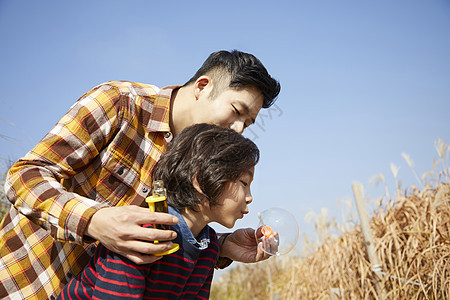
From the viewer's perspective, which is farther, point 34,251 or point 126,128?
point 126,128

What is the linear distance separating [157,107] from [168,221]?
0.93m

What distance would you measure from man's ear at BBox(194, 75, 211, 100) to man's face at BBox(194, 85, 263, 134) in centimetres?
2

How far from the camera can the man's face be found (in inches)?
85.9

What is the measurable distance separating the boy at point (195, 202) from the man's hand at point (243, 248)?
23 cm

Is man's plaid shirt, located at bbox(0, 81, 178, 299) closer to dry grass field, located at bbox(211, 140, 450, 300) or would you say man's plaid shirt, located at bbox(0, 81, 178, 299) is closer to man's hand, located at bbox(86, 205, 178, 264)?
man's hand, located at bbox(86, 205, 178, 264)

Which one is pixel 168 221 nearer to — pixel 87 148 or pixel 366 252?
pixel 87 148

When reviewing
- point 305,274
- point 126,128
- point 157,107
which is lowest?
point 305,274

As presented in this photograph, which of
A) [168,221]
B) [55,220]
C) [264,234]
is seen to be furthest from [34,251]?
[264,234]

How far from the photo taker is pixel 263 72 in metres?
2.37

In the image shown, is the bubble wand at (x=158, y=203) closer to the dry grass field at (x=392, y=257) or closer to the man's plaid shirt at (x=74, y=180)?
the man's plaid shirt at (x=74, y=180)

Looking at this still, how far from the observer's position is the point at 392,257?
446 cm

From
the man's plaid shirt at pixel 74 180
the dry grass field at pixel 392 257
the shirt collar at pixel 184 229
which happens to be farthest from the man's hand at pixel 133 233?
the dry grass field at pixel 392 257

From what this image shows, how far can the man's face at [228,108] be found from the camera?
2.18m

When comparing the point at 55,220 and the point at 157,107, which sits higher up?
the point at 157,107
